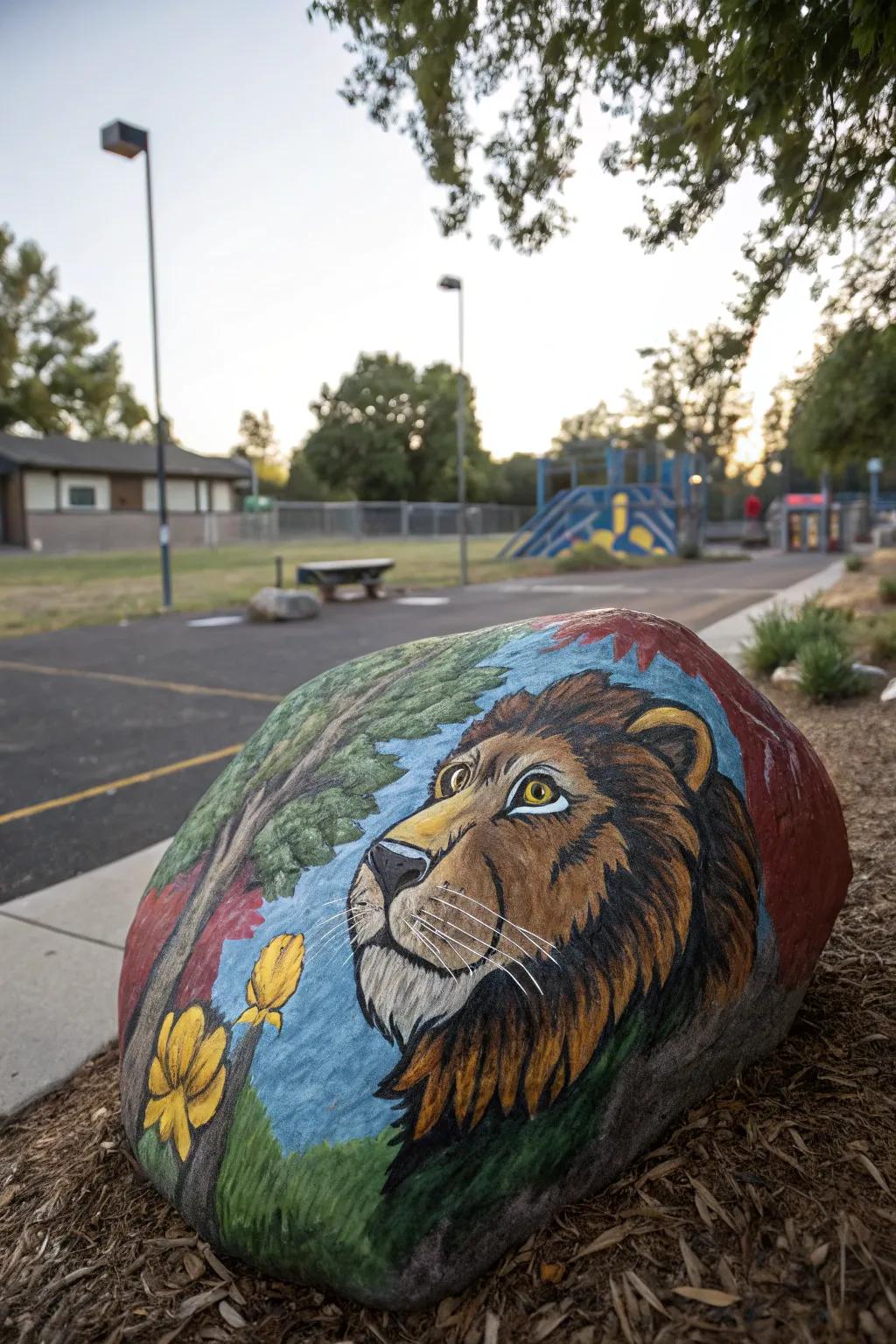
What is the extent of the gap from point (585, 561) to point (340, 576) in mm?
11463

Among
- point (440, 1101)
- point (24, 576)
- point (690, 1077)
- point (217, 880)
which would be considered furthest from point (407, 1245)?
point (24, 576)

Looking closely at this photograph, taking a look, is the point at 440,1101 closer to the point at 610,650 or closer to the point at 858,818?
the point at 610,650

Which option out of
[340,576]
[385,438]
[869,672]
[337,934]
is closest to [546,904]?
[337,934]

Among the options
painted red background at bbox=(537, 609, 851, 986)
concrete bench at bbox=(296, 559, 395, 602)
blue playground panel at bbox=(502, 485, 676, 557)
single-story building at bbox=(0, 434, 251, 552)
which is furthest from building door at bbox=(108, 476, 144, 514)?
painted red background at bbox=(537, 609, 851, 986)

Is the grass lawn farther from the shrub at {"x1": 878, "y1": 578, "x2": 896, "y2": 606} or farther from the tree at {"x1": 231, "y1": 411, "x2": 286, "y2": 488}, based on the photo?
the tree at {"x1": 231, "y1": 411, "x2": 286, "y2": 488}

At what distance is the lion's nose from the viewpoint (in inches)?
79.4

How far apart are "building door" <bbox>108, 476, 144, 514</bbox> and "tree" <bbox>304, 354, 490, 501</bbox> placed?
21.3 m

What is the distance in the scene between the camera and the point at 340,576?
67.1ft

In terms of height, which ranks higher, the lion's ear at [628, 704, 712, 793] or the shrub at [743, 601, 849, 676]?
the lion's ear at [628, 704, 712, 793]

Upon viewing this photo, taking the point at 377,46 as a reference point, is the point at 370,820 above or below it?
below

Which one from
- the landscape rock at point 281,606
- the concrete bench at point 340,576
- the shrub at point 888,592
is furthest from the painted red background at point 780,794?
the concrete bench at point 340,576

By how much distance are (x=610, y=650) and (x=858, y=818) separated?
2.49 metres

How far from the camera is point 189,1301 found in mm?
1870

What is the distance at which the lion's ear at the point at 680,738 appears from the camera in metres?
2.16
